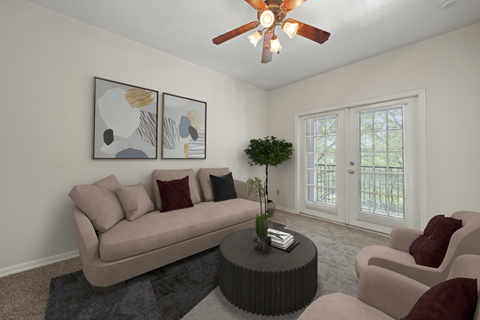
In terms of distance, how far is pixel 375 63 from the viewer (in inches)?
126

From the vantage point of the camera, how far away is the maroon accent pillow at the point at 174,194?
8.61 ft

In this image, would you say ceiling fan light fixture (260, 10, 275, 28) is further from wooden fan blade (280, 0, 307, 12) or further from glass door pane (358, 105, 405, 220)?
glass door pane (358, 105, 405, 220)

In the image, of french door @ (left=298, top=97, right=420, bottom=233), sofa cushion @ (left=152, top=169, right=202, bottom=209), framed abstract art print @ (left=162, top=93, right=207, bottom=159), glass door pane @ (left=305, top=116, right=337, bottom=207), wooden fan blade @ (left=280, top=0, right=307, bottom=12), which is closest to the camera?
wooden fan blade @ (left=280, top=0, right=307, bottom=12)

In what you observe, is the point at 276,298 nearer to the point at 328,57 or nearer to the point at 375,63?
the point at 328,57

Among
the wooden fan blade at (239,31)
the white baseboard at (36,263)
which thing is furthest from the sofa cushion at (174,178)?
the wooden fan blade at (239,31)

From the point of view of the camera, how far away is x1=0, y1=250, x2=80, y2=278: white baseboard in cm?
201

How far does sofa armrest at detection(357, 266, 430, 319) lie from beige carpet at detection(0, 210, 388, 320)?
1.84 meters

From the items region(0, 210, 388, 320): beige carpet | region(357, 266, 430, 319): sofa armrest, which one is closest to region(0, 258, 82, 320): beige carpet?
region(0, 210, 388, 320): beige carpet

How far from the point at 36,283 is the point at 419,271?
3.08 metres

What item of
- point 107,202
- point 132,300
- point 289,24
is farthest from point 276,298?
point 289,24

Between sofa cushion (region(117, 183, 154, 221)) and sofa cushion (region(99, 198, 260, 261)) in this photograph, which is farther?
sofa cushion (region(117, 183, 154, 221))

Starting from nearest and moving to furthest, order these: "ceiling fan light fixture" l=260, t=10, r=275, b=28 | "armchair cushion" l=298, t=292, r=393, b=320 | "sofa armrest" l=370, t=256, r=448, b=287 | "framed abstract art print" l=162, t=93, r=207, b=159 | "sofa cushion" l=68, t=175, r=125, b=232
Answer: "armchair cushion" l=298, t=292, r=393, b=320
"sofa armrest" l=370, t=256, r=448, b=287
"ceiling fan light fixture" l=260, t=10, r=275, b=28
"sofa cushion" l=68, t=175, r=125, b=232
"framed abstract art print" l=162, t=93, r=207, b=159

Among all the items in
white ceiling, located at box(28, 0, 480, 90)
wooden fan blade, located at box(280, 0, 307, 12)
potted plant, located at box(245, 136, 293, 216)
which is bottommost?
potted plant, located at box(245, 136, 293, 216)

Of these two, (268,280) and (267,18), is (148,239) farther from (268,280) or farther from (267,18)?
(267,18)
